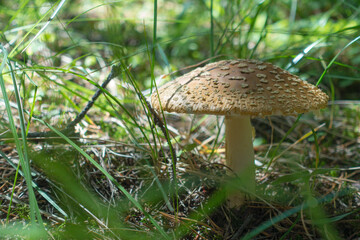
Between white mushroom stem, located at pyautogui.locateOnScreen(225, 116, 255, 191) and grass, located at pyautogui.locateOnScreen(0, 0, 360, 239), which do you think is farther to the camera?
white mushroom stem, located at pyautogui.locateOnScreen(225, 116, 255, 191)

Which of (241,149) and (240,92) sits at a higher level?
(240,92)

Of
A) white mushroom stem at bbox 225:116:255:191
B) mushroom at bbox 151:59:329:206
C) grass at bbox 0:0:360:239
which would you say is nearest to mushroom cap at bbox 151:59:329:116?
mushroom at bbox 151:59:329:206

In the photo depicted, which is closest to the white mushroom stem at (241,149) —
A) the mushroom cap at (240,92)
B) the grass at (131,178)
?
the grass at (131,178)

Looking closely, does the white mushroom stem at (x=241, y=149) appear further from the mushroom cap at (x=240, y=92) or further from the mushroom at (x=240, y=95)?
the mushroom cap at (x=240, y=92)

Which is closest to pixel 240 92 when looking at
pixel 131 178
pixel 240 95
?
pixel 240 95

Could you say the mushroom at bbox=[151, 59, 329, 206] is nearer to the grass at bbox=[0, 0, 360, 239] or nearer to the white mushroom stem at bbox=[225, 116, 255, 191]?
the white mushroom stem at bbox=[225, 116, 255, 191]

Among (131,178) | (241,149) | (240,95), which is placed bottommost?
(131,178)

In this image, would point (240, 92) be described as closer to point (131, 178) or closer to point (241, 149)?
point (241, 149)

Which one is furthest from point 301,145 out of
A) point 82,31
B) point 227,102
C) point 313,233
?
point 82,31
